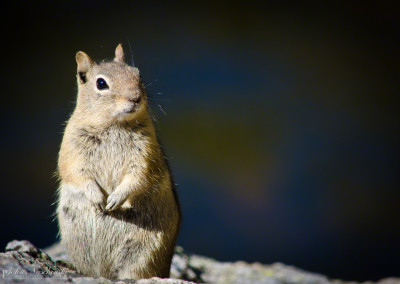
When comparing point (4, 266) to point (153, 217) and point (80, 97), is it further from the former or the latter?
point (80, 97)

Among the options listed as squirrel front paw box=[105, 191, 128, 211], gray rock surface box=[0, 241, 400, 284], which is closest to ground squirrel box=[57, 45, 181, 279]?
squirrel front paw box=[105, 191, 128, 211]

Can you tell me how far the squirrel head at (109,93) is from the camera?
2625 mm

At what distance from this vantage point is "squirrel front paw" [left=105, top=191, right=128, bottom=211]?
2.62 meters

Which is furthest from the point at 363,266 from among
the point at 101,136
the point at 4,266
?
the point at 4,266

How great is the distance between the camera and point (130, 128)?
2762 mm

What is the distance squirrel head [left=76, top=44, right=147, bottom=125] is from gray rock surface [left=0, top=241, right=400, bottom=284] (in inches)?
31.7

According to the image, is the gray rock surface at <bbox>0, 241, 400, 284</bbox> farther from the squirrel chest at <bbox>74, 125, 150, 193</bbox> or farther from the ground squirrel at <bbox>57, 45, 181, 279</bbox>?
the squirrel chest at <bbox>74, 125, 150, 193</bbox>

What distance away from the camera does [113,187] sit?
2752 mm

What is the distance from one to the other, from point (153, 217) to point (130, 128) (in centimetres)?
50

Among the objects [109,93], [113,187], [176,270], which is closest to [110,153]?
[113,187]

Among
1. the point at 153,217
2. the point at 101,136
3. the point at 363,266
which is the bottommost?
the point at 363,266

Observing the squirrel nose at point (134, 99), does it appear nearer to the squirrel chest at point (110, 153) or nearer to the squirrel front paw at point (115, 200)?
the squirrel chest at point (110, 153)

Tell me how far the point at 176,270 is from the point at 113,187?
4.01ft

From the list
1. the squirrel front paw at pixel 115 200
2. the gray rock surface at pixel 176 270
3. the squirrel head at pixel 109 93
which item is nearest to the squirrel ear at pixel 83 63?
the squirrel head at pixel 109 93
